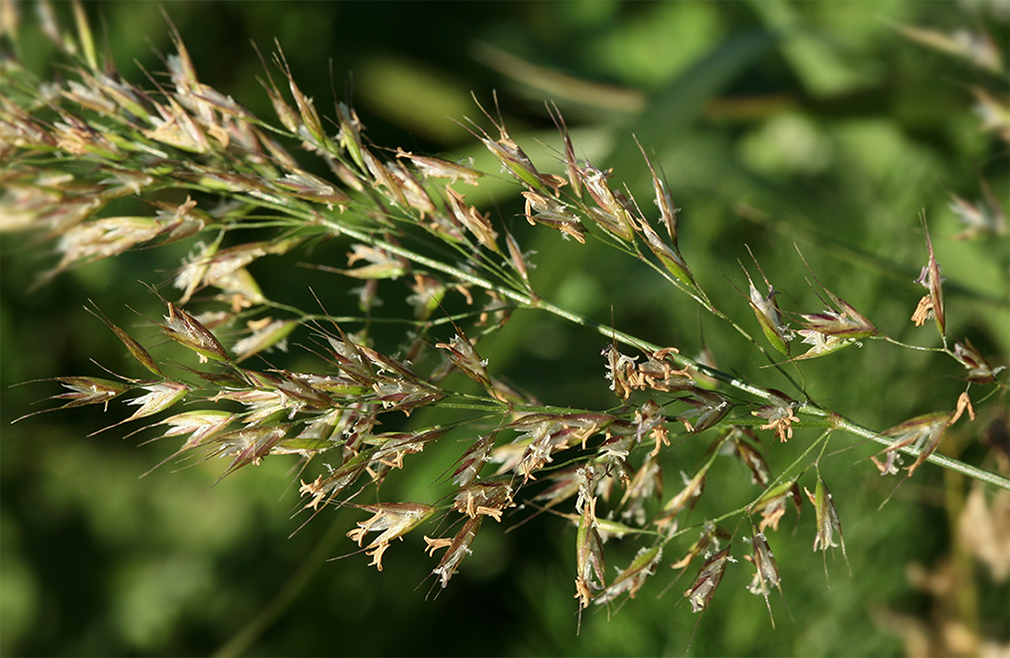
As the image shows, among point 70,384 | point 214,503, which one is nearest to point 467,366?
point 70,384

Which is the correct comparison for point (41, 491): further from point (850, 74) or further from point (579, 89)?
point (850, 74)

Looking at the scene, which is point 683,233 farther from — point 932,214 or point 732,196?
point 932,214

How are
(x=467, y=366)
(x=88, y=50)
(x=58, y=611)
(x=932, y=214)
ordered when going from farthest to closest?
(x=58, y=611) < (x=932, y=214) < (x=88, y=50) < (x=467, y=366)

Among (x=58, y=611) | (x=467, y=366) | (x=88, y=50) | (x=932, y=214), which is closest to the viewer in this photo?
(x=467, y=366)

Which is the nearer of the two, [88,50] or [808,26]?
[88,50]

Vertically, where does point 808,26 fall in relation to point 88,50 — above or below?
below

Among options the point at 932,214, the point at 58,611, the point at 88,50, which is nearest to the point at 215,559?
the point at 58,611

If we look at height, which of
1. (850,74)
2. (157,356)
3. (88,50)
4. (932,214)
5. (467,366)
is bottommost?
(932,214)
